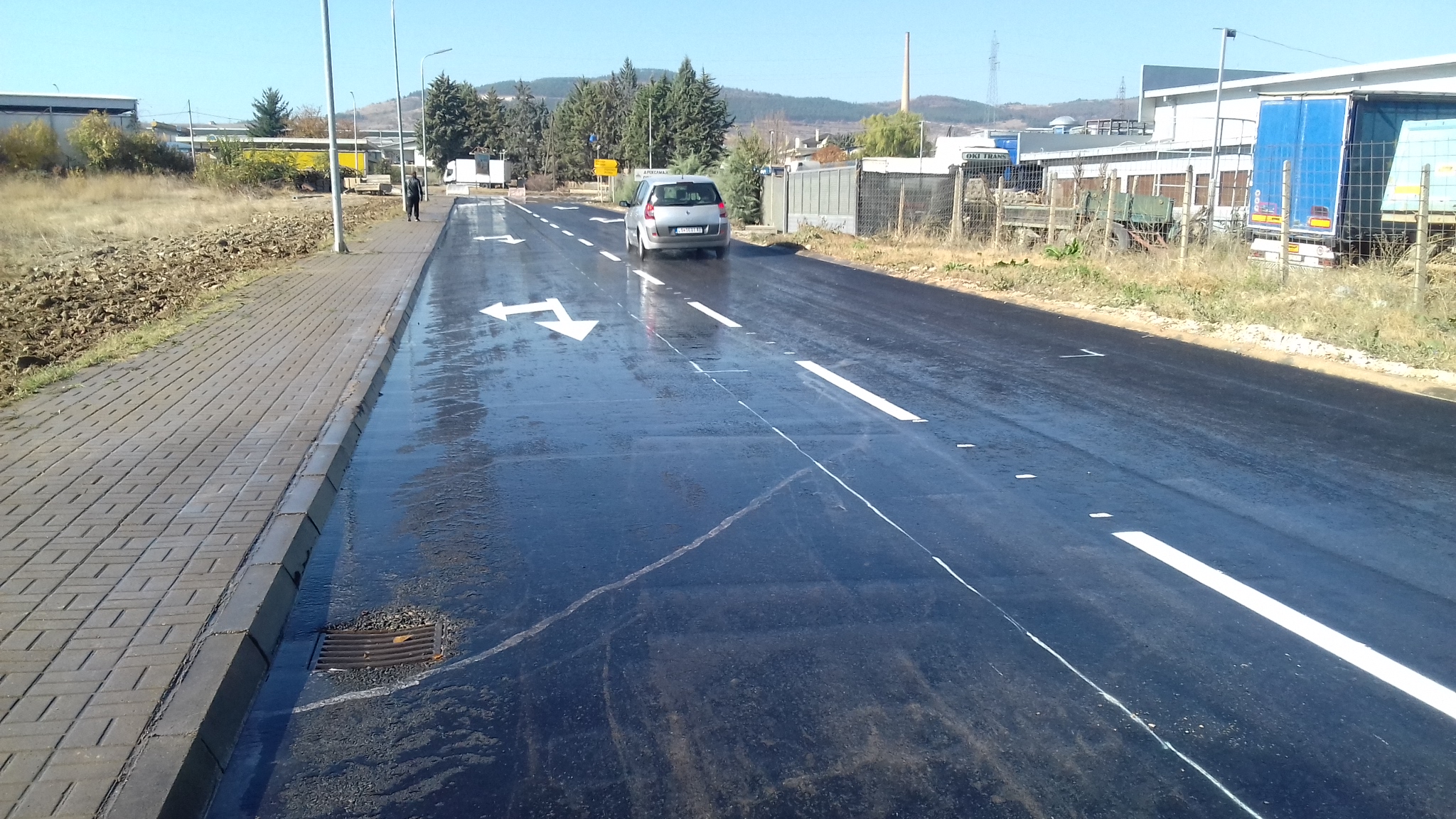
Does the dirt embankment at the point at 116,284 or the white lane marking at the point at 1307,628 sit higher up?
the dirt embankment at the point at 116,284

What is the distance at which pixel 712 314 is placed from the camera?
14.7m

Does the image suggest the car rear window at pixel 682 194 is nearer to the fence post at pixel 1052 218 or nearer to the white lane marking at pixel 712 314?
the fence post at pixel 1052 218

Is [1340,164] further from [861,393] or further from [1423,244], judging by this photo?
[861,393]

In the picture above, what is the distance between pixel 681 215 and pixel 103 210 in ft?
102

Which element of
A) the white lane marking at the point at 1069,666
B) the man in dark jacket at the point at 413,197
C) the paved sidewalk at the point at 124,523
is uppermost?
the man in dark jacket at the point at 413,197

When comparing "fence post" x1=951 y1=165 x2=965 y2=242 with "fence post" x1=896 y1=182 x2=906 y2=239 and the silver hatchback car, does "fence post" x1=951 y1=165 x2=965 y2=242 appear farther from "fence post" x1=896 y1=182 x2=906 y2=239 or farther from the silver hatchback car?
the silver hatchback car

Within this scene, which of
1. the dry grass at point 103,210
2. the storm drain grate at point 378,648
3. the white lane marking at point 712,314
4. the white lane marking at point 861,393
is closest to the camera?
the storm drain grate at point 378,648

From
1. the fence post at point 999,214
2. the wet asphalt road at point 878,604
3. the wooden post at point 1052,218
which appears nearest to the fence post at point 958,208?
the fence post at point 999,214

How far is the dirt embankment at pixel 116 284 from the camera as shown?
38.4 ft

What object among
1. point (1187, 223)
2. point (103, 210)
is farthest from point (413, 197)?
point (1187, 223)

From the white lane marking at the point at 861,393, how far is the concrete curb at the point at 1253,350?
452 centimetres

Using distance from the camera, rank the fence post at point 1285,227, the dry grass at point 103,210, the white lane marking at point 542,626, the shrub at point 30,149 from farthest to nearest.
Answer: the shrub at point 30,149 → the dry grass at point 103,210 → the fence post at point 1285,227 → the white lane marking at point 542,626

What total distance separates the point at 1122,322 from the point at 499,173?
85143 millimetres

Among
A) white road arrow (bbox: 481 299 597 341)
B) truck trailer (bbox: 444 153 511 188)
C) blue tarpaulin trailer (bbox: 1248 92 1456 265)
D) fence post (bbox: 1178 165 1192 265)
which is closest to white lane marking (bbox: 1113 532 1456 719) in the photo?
white road arrow (bbox: 481 299 597 341)
